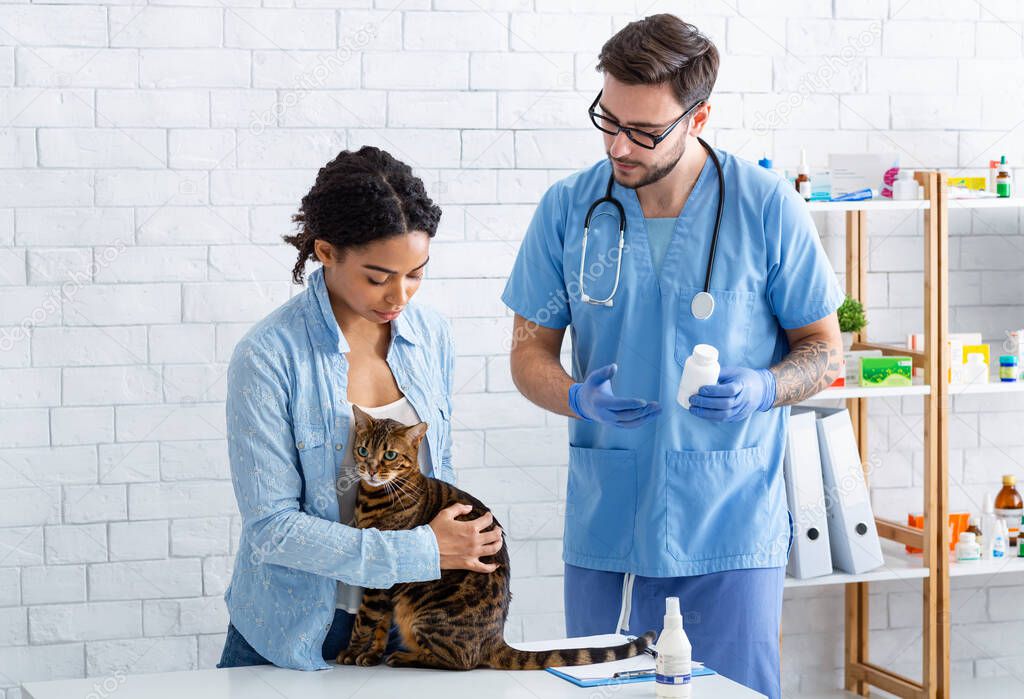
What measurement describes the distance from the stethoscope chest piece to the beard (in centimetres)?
22

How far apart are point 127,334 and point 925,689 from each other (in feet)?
7.70

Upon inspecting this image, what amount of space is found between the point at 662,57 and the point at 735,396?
0.59 m

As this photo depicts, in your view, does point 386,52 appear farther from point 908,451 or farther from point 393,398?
point 908,451

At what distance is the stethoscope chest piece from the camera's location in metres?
2.09

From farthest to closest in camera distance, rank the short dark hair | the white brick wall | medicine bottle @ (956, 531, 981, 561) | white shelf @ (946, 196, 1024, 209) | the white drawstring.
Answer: medicine bottle @ (956, 531, 981, 561) < white shelf @ (946, 196, 1024, 209) < the white brick wall < the white drawstring < the short dark hair

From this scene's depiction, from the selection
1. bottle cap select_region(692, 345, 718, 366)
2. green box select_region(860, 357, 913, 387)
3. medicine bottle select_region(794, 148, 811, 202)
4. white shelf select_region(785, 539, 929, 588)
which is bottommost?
white shelf select_region(785, 539, 929, 588)

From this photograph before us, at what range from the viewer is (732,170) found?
2.17 metres

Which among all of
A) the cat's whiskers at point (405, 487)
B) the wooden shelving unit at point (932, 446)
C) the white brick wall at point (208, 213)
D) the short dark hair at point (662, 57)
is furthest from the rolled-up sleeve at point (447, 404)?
the wooden shelving unit at point (932, 446)

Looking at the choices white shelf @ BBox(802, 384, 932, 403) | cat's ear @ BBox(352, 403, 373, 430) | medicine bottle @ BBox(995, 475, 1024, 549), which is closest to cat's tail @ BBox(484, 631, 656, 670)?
cat's ear @ BBox(352, 403, 373, 430)

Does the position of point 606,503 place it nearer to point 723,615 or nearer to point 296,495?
point 723,615

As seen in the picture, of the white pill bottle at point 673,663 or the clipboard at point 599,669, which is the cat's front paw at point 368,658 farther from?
the white pill bottle at point 673,663

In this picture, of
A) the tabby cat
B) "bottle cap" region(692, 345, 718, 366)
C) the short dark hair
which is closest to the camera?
the tabby cat

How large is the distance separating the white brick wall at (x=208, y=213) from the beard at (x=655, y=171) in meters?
1.14

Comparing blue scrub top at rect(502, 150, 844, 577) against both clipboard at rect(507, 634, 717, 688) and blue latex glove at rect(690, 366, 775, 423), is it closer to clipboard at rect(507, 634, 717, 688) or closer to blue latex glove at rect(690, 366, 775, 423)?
blue latex glove at rect(690, 366, 775, 423)
